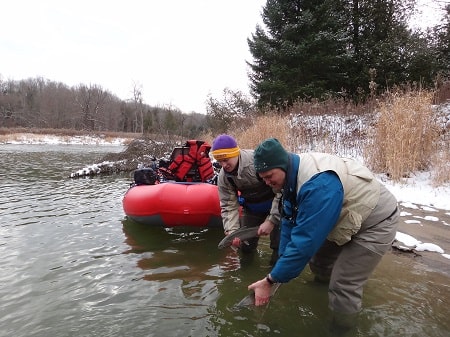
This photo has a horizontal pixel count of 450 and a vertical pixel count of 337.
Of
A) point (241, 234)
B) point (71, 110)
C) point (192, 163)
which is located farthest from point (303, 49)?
point (71, 110)

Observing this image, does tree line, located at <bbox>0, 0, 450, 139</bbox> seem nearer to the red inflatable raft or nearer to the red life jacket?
the red life jacket

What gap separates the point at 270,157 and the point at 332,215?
0.49 metres

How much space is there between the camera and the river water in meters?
2.82

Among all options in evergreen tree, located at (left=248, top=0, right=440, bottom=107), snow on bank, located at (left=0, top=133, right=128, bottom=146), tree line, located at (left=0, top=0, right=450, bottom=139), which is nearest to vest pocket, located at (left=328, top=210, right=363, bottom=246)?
tree line, located at (left=0, top=0, right=450, bottom=139)

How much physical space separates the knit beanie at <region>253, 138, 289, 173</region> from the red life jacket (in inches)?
163

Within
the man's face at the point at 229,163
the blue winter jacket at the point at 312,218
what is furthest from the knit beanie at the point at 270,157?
the man's face at the point at 229,163

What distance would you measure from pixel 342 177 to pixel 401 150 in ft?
16.6

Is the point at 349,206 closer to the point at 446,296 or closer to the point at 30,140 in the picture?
the point at 446,296

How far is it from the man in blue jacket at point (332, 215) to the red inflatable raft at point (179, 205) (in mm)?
2525

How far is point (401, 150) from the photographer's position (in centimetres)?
643

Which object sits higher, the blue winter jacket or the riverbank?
the blue winter jacket

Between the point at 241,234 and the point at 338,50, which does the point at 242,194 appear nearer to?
the point at 241,234

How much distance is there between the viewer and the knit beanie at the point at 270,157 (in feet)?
6.87

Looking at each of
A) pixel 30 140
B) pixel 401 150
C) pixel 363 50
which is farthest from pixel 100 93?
pixel 401 150
